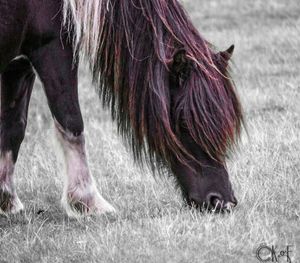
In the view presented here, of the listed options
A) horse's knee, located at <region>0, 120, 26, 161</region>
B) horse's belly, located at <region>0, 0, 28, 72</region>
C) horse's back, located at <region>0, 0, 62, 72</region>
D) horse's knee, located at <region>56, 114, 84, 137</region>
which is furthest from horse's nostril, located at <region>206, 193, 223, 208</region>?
horse's knee, located at <region>0, 120, 26, 161</region>

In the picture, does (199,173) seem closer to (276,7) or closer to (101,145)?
(101,145)

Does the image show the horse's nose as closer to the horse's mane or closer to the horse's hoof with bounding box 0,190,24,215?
the horse's mane

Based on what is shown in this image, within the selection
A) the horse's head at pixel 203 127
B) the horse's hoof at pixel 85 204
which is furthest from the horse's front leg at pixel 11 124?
the horse's head at pixel 203 127

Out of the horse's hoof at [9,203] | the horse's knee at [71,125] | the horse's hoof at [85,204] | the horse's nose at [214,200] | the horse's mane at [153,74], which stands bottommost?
the horse's hoof at [9,203]

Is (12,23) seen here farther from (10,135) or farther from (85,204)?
(85,204)

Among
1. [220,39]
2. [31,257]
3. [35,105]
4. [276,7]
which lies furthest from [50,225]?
[276,7]

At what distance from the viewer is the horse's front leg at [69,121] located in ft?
16.9

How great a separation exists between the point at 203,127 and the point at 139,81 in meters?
0.53

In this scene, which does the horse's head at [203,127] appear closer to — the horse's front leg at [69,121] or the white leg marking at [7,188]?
the horse's front leg at [69,121]

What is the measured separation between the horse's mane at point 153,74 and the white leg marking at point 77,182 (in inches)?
14.6

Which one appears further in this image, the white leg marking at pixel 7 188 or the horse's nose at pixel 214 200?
the white leg marking at pixel 7 188

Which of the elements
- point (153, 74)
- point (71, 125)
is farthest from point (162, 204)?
point (153, 74)

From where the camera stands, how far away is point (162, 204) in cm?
528

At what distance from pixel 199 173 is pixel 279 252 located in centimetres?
79
